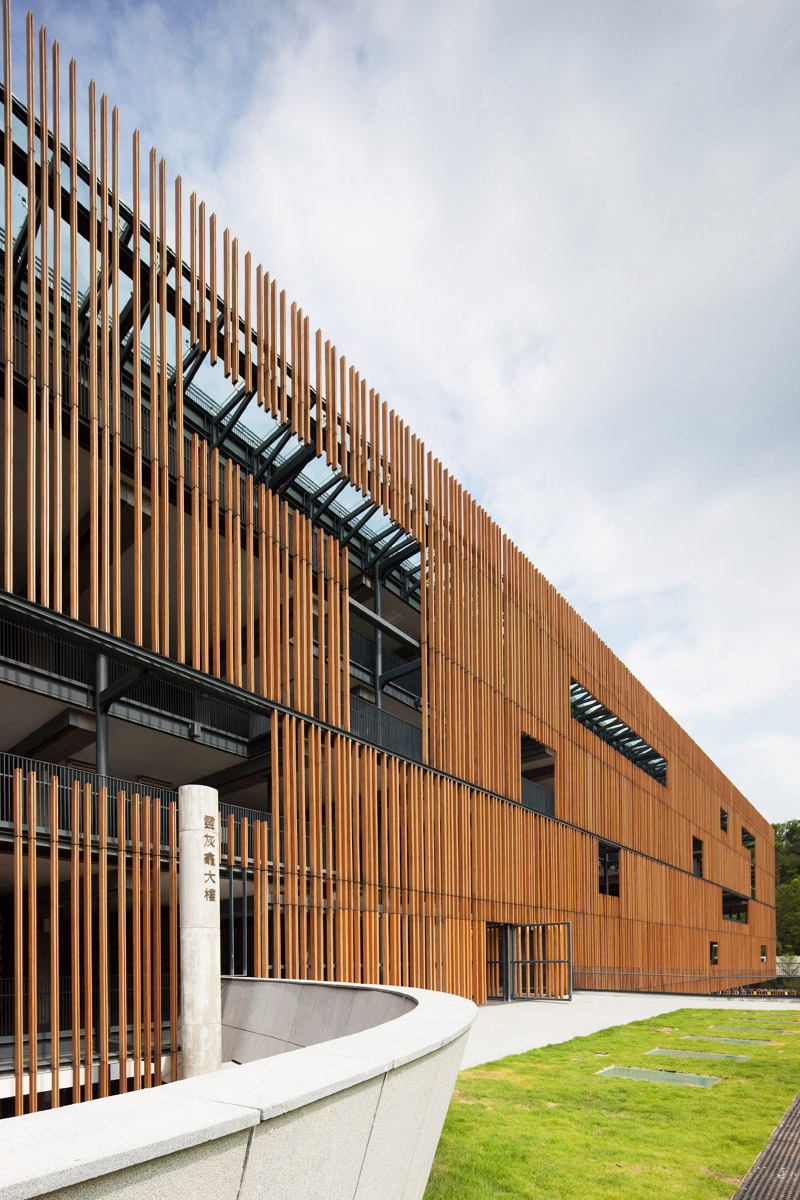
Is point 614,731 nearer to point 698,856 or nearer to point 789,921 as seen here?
point 698,856

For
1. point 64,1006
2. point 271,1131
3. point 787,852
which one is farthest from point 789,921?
point 271,1131

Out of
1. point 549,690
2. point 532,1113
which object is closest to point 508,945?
point 549,690

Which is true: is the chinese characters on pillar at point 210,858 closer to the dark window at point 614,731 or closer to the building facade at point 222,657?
the building facade at point 222,657

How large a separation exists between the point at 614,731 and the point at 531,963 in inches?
614

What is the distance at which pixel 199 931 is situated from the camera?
12.7 meters

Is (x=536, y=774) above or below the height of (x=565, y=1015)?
above

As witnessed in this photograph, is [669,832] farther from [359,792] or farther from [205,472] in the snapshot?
[205,472]

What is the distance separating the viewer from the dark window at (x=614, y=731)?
35.5 meters

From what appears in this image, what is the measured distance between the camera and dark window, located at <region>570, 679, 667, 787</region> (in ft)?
116

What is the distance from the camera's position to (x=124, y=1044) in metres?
12.6

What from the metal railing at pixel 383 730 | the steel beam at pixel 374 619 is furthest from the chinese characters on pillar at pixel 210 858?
the steel beam at pixel 374 619

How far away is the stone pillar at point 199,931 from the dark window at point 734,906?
159ft

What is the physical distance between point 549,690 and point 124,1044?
66.8ft

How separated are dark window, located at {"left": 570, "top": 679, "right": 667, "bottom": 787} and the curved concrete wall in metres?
29.3
